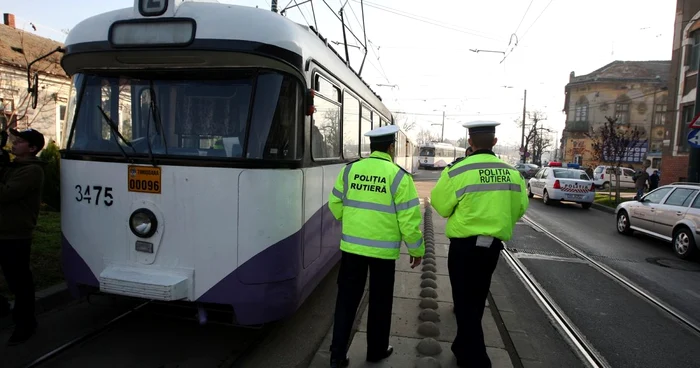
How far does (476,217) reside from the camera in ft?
10.8

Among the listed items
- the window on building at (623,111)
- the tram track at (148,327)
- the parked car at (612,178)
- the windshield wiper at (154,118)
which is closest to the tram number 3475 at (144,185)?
the windshield wiper at (154,118)

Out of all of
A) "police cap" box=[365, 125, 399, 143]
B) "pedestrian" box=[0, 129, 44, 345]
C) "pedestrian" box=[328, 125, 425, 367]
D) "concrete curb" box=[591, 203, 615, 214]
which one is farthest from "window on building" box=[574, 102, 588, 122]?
"pedestrian" box=[0, 129, 44, 345]

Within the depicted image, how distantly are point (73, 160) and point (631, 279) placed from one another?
7912 mm

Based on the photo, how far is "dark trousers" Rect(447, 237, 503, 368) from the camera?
11.0 ft

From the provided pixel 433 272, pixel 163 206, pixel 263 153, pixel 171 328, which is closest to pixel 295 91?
pixel 263 153

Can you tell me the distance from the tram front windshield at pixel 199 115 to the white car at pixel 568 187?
1578cm

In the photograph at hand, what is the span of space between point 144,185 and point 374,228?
1924 millimetres

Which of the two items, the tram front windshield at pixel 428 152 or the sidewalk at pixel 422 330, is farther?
the tram front windshield at pixel 428 152

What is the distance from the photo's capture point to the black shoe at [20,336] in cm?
379

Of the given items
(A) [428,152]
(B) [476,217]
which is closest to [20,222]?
(B) [476,217]

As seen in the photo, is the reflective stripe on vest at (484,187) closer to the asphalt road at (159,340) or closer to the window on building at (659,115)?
the asphalt road at (159,340)

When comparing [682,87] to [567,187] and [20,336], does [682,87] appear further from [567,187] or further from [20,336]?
[20,336]

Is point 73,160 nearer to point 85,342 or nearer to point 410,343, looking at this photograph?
point 85,342

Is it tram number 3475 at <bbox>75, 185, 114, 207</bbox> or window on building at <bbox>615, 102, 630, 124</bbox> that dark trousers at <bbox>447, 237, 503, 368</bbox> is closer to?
tram number 3475 at <bbox>75, 185, 114, 207</bbox>
